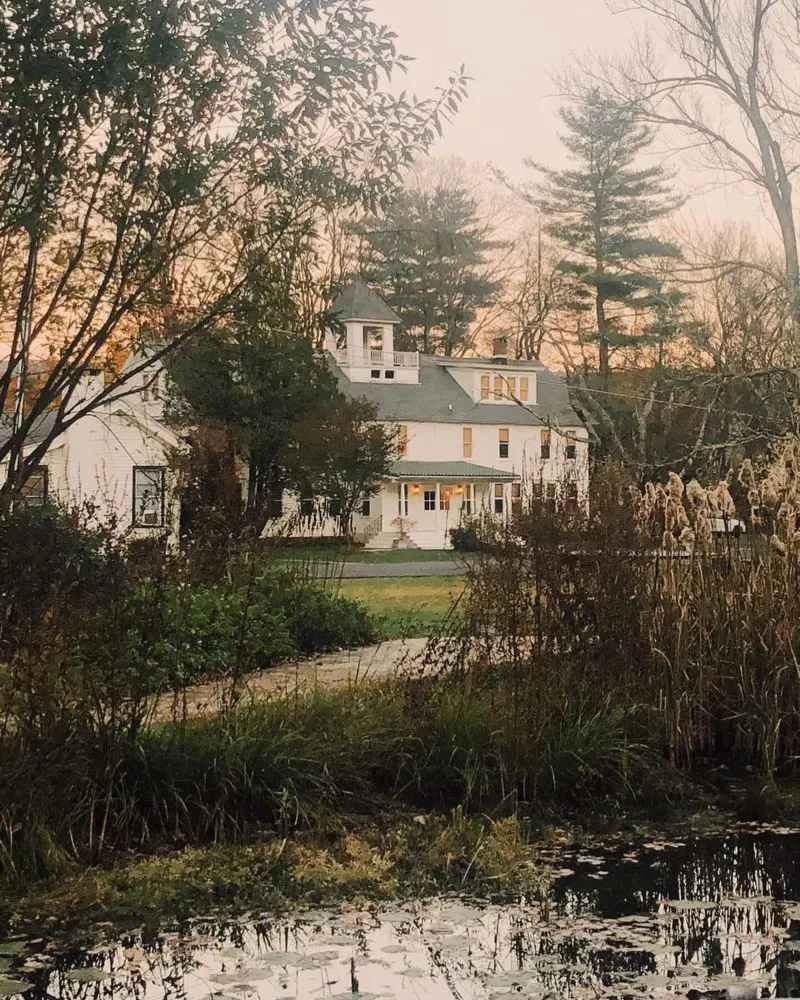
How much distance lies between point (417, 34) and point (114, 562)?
878cm

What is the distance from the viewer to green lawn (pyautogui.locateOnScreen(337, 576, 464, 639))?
981cm

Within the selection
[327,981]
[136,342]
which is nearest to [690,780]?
[327,981]

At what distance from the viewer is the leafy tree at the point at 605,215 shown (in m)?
24.8

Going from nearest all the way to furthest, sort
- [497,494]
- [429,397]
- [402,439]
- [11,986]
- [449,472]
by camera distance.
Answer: [11,986]
[402,439]
[429,397]
[449,472]
[497,494]

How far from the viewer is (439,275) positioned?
23844 mm

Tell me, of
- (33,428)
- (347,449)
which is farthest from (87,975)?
(347,449)

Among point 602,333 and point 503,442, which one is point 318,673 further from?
point 503,442

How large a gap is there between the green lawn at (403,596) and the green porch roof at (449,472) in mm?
10041

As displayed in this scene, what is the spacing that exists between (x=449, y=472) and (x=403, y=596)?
13.3 m

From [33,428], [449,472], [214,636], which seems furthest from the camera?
[449,472]

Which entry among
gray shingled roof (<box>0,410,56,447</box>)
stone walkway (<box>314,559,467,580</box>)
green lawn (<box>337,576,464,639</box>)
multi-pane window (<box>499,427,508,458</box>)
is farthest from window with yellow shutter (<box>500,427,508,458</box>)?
gray shingled roof (<box>0,410,56,447</box>)

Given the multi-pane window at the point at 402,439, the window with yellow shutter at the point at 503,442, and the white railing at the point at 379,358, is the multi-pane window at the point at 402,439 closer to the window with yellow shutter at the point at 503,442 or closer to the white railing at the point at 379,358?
the white railing at the point at 379,358

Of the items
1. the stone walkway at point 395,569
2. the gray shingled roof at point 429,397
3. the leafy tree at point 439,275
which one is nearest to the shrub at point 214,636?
the stone walkway at point 395,569

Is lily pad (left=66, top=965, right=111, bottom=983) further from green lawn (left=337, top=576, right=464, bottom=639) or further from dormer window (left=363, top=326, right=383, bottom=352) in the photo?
dormer window (left=363, top=326, right=383, bottom=352)
